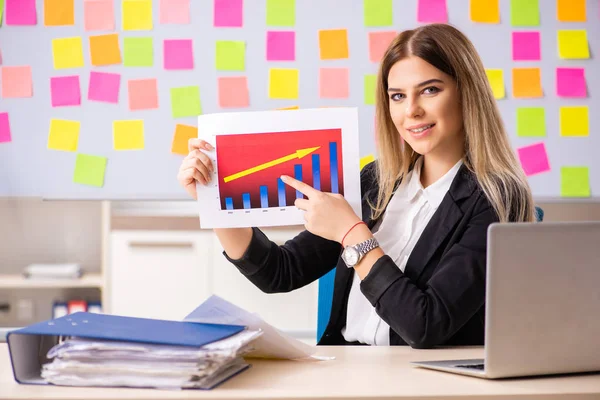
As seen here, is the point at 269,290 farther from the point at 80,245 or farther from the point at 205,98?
the point at 80,245

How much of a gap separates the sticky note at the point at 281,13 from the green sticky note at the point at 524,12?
807mm

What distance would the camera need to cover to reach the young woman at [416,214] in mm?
1397

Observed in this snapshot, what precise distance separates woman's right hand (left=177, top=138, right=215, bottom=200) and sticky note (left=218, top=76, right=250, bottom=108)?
53.3 inches

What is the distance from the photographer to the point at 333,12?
2814mm

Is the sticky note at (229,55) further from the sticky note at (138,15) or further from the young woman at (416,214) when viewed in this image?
the young woman at (416,214)

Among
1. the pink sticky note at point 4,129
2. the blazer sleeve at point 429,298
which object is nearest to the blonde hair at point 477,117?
the blazer sleeve at point 429,298

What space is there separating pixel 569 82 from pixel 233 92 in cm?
124

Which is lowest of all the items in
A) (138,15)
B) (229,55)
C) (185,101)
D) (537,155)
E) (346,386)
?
(346,386)

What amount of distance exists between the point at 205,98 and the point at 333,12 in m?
0.56

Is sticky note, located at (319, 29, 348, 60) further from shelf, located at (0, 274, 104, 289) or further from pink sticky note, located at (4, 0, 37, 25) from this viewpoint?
shelf, located at (0, 274, 104, 289)

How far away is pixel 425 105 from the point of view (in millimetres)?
1624

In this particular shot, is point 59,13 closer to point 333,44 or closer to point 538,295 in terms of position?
point 333,44

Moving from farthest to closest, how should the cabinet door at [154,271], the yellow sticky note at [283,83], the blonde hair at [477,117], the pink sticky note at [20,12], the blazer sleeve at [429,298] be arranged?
the cabinet door at [154,271], the yellow sticky note at [283,83], the pink sticky note at [20,12], the blonde hair at [477,117], the blazer sleeve at [429,298]

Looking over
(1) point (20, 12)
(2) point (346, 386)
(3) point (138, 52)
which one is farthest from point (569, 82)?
(2) point (346, 386)
